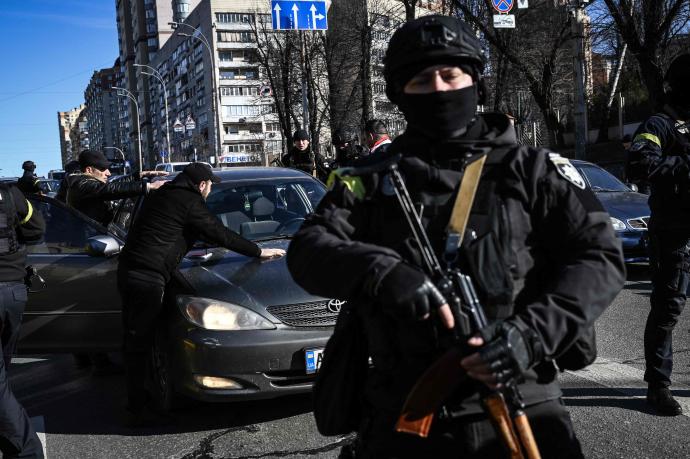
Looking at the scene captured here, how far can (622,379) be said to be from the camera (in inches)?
196

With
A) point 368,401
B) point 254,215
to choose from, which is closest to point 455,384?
point 368,401

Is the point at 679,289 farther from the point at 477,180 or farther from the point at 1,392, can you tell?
the point at 1,392

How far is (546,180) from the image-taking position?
1.86m

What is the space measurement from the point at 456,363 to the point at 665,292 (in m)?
2.89

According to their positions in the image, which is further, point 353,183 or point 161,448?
point 161,448

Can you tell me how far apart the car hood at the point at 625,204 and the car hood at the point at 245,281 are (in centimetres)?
637

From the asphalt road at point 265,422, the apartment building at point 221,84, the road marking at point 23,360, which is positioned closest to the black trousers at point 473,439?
the asphalt road at point 265,422

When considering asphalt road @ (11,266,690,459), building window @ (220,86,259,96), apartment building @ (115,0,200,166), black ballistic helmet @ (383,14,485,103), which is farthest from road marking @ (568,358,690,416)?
apartment building @ (115,0,200,166)

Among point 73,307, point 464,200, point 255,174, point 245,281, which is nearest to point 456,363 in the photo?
point 464,200

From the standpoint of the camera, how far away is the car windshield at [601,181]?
11.1 metres

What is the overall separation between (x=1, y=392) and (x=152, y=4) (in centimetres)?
14054

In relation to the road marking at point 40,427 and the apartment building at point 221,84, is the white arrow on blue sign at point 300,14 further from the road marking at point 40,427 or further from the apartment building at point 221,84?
the apartment building at point 221,84

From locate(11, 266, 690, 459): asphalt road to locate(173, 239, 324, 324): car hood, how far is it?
77cm

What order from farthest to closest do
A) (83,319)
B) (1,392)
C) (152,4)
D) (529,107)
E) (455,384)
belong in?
(152,4) → (529,107) → (83,319) → (1,392) → (455,384)
